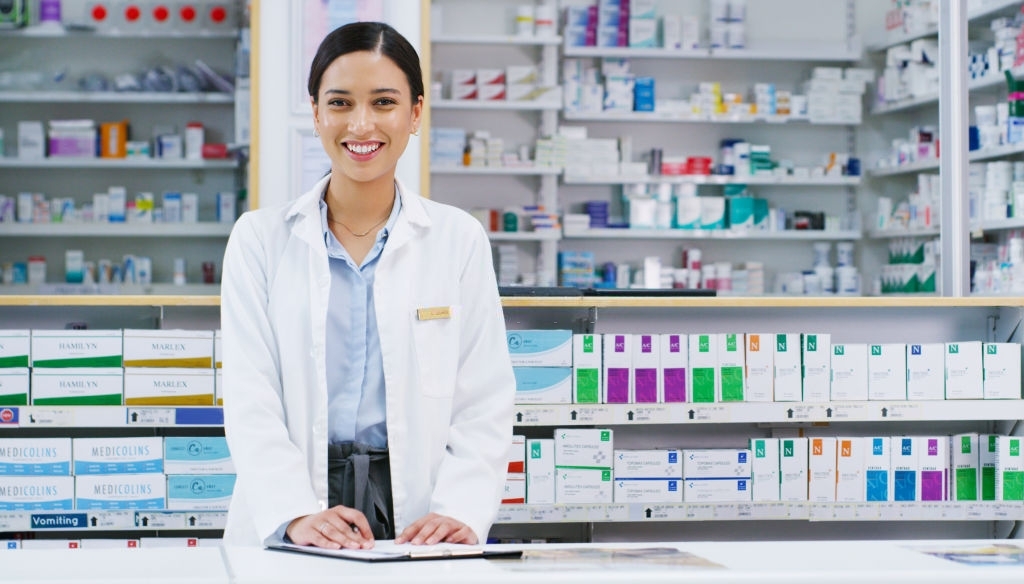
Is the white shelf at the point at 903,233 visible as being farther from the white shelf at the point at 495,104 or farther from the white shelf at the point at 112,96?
the white shelf at the point at 112,96

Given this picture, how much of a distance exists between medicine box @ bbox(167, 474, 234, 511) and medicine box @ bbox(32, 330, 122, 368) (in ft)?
1.28

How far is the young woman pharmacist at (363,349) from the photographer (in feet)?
6.46

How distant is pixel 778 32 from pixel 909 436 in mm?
5047

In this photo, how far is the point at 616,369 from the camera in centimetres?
361

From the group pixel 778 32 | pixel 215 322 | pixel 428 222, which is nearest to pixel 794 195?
pixel 778 32

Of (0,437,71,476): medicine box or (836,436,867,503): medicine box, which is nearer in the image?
(0,437,71,476): medicine box

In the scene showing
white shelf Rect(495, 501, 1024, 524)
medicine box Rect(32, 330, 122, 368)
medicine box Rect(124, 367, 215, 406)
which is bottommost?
white shelf Rect(495, 501, 1024, 524)

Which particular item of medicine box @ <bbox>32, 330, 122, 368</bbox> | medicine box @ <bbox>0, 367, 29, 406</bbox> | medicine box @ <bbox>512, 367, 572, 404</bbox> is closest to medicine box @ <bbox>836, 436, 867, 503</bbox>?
medicine box @ <bbox>512, 367, 572, 404</bbox>

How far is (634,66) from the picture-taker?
8172mm

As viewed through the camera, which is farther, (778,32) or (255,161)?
(778,32)

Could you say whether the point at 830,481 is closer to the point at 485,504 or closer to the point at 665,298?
the point at 665,298

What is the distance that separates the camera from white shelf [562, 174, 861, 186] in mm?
7789

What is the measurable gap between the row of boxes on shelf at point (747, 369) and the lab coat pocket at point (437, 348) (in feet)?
4.93

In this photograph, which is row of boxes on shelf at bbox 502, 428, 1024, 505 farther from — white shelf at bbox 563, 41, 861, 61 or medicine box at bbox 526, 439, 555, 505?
white shelf at bbox 563, 41, 861, 61
